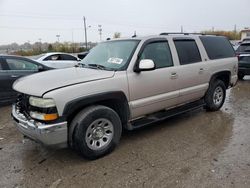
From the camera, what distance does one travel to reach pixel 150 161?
3.68m

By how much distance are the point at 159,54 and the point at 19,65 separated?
4.45 m

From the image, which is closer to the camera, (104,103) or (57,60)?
(104,103)

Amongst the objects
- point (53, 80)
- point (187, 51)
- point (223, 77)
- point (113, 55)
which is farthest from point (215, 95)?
point (53, 80)

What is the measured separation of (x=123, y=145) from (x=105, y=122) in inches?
28.1

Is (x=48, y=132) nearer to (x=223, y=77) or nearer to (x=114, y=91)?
(x=114, y=91)

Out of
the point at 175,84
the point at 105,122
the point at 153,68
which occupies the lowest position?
the point at 105,122

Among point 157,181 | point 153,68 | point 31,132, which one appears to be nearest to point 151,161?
point 157,181

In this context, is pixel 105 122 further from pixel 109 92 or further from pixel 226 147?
pixel 226 147

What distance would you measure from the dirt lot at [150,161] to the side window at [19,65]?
8.18 ft

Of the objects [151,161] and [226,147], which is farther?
[226,147]

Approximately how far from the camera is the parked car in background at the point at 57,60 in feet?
39.4

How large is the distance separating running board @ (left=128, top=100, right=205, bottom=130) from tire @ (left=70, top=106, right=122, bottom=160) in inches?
15.8

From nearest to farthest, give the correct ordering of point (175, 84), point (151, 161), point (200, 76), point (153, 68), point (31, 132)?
point (31, 132)
point (151, 161)
point (153, 68)
point (175, 84)
point (200, 76)

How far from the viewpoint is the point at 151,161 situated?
3682 mm
